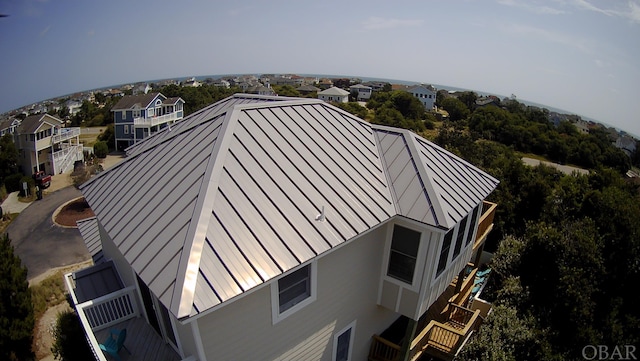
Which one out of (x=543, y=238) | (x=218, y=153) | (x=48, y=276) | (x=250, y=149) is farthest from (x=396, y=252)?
(x=48, y=276)

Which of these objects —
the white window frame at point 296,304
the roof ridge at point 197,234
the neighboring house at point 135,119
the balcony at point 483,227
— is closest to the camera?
Result: the roof ridge at point 197,234

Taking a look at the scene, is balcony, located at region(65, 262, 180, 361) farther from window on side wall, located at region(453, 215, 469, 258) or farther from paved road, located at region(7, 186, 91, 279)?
paved road, located at region(7, 186, 91, 279)

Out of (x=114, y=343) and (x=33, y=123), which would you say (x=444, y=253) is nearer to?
(x=114, y=343)

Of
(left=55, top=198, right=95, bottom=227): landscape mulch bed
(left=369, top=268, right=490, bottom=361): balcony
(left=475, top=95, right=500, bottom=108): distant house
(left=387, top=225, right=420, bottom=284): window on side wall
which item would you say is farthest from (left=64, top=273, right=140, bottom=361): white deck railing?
(left=475, top=95, right=500, bottom=108): distant house

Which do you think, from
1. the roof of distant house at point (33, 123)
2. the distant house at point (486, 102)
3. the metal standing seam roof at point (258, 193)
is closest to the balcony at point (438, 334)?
the metal standing seam roof at point (258, 193)

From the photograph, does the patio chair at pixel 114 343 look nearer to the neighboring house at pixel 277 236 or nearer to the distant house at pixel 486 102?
the neighboring house at pixel 277 236

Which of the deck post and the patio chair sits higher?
the patio chair

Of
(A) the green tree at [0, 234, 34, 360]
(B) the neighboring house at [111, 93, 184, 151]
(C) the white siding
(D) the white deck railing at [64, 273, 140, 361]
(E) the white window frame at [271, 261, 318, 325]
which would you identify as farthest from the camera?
(B) the neighboring house at [111, 93, 184, 151]
